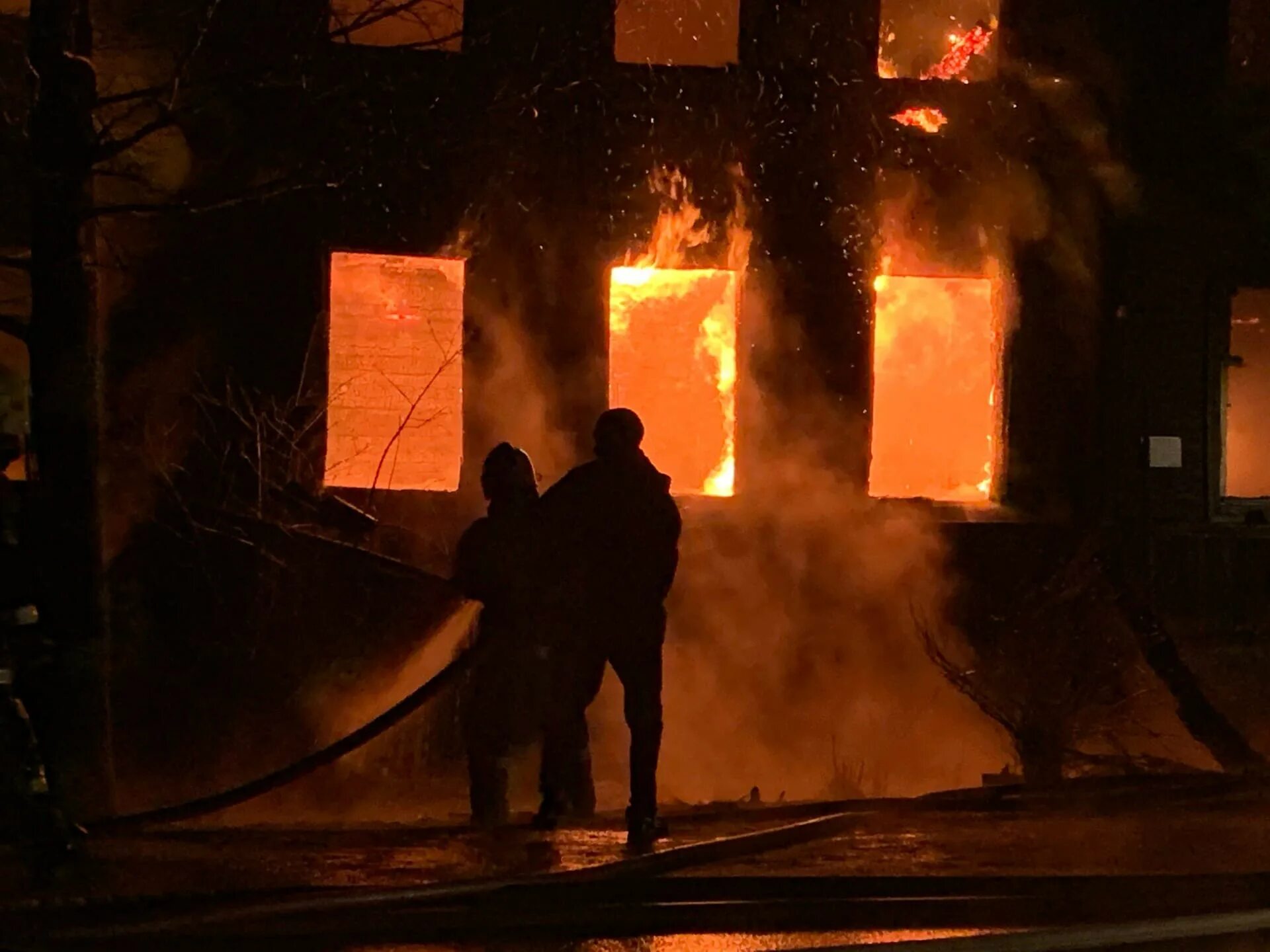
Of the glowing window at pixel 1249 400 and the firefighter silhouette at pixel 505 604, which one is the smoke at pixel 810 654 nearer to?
the glowing window at pixel 1249 400

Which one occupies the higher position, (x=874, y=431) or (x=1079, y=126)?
(x=1079, y=126)

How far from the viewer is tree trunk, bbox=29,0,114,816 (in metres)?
7.27

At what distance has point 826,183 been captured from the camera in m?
10.8

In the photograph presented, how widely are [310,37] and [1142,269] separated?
19.2 feet

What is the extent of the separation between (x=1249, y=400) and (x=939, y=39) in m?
3.39

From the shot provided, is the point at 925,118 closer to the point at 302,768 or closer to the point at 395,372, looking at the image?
the point at 395,372

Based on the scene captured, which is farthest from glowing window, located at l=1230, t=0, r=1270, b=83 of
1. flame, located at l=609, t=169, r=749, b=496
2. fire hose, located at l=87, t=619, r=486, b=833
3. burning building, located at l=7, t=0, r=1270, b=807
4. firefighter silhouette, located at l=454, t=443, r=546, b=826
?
fire hose, located at l=87, t=619, r=486, b=833

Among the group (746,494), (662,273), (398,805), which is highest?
(662,273)

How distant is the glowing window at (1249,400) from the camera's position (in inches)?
456

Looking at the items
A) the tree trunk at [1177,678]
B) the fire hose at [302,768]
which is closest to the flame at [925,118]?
the tree trunk at [1177,678]

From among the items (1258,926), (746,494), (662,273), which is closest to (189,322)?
(662,273)

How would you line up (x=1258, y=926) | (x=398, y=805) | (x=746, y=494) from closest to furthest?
(x=1258, y=926) < (x=398, y=805) < (x=746, y=494)

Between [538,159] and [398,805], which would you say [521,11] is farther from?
[398,805]

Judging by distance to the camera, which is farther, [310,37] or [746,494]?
[746,494]
